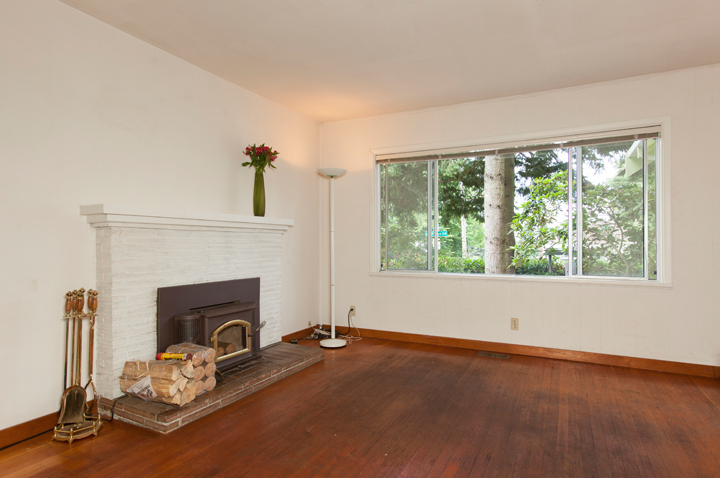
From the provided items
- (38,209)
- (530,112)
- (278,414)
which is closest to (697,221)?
(530,112)

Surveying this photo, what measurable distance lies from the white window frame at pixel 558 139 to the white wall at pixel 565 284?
38mm

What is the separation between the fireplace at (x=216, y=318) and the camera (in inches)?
114

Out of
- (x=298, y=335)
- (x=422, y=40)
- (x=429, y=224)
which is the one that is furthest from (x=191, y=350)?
(x=429, y=224)

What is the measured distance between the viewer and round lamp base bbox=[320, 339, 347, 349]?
4.25 meters

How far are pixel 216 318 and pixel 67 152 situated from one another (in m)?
1.47

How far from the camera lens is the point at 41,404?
7.88ft

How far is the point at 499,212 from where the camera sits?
430 cm

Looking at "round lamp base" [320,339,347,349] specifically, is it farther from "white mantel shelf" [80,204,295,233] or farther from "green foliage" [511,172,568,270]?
"green foliage" [511,172,568,270]

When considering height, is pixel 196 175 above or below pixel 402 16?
below

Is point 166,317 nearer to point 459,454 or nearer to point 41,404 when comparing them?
point 41,404

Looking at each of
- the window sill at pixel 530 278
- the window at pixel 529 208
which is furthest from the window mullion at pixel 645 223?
the window sill at pixel 530 278

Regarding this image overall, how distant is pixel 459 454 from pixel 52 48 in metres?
3.30

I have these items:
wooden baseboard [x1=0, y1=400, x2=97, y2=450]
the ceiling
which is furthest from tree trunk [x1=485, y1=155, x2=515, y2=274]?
wooden baseboard [x1=0, y1=400, x2=97, y2=450]

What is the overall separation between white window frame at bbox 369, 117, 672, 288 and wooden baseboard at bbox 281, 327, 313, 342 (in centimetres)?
100
